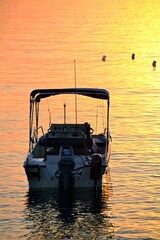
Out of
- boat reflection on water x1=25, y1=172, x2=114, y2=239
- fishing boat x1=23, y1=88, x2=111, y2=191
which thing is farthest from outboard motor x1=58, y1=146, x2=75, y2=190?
boat reflection on water x1=25, y1=172, x2=114, y2=239

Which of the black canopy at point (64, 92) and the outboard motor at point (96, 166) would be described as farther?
the black canopy at point (64, 92)

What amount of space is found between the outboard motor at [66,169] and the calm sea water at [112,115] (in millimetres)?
657

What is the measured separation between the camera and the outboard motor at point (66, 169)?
103 ft

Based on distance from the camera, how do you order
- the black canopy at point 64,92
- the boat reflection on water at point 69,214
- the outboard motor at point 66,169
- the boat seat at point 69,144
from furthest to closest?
the black canopy at point 64,92
the boat seat at point 69,144
the outboard motor at point 66,169
the boat reflection on water at point 69,214

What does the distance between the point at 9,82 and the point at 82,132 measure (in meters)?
28.6

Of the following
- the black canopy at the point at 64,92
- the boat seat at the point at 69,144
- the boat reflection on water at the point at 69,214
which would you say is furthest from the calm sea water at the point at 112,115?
the black canopy at the point at 64,92

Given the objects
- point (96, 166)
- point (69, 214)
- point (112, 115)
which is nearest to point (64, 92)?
point (96, 166)

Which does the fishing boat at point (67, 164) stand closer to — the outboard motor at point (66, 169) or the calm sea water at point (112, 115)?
the outboard motor at point (66, 169)

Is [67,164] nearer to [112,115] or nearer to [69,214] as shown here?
[69,214]

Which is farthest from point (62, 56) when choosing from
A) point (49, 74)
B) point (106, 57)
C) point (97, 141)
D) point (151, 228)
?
point (151, 228)

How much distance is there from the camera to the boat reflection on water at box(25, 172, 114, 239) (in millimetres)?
28297

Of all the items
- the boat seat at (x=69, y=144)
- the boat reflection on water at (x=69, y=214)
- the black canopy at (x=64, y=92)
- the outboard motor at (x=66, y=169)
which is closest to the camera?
the boat reflection on water at (x=69, y=214)

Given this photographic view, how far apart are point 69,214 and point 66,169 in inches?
64.0

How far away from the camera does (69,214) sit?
30.5 meters
